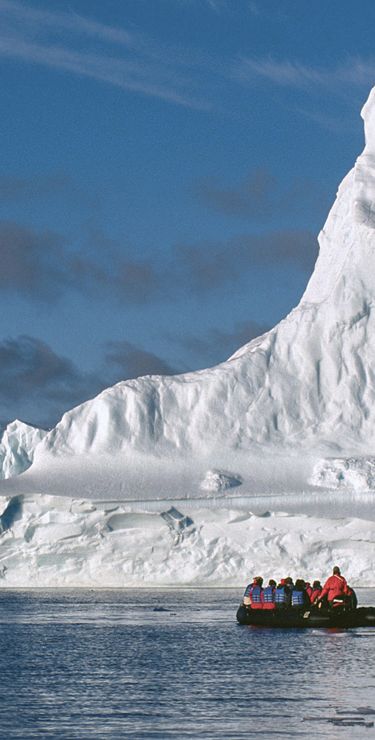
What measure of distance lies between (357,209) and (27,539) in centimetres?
2513

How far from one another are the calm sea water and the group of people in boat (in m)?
0.97

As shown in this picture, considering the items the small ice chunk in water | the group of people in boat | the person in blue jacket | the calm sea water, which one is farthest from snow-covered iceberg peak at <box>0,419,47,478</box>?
the person in blue jacket

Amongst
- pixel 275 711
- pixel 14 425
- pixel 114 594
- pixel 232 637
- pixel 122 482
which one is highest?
pixel 14 425

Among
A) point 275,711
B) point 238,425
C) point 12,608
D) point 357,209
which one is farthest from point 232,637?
point 357,209

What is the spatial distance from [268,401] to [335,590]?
111 ft

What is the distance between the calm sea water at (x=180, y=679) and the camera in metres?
21.3

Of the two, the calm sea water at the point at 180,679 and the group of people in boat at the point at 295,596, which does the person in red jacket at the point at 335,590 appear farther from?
the calm sea water at the point at 180,679

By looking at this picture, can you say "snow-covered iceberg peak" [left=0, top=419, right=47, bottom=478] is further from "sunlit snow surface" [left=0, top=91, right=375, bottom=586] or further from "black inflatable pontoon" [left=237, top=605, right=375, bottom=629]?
"black inflatable pontoon" [left=237, top=605, right=375, bottom=629]

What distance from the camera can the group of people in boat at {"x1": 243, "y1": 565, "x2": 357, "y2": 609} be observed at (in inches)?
1651

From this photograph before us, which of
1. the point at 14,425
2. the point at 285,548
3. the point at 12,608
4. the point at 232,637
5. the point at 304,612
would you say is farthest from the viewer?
the point at 14,425

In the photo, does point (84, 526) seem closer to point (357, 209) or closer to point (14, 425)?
point (357, 209)

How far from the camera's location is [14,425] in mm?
102750

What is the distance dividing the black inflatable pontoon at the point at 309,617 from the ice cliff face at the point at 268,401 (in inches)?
1177

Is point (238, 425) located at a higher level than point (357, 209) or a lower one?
lower
